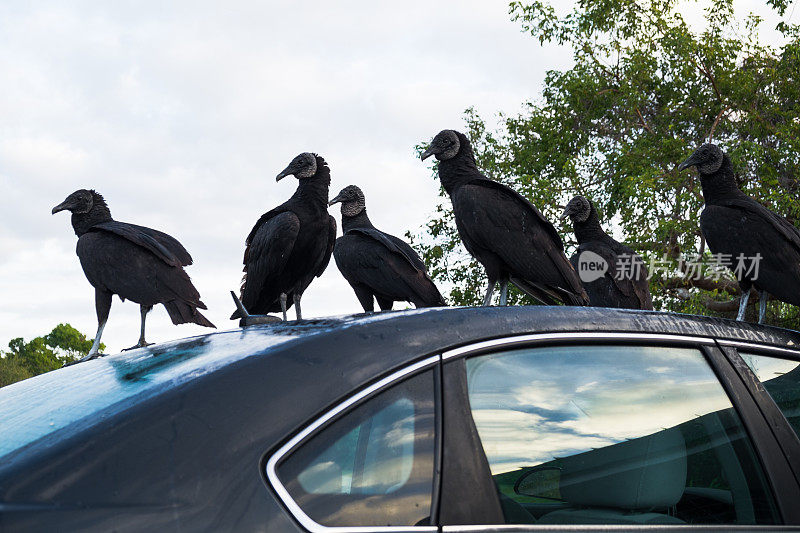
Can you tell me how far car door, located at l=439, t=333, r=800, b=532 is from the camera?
1700mm

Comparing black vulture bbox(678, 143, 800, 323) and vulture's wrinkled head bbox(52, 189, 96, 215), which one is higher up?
vulture's wrinkled head bbox(52, 189, 96, 215)

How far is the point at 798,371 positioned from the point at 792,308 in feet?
50.5

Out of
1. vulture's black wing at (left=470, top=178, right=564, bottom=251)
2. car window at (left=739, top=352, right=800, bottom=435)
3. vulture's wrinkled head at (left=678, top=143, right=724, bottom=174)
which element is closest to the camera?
car window at (left=739, top=352, right=800, bottom=435)

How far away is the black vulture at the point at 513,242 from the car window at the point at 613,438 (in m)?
4.29

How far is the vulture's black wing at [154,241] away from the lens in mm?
7590

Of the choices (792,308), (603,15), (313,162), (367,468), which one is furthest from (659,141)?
(367,468)

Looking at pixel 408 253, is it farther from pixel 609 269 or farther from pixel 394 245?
pixel 609 269

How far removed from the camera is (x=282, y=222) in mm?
8234

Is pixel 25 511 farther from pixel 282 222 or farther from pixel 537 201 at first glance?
pixel 537 201

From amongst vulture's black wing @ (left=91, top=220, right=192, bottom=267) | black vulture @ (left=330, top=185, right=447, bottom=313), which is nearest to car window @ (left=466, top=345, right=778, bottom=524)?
black vulture @ (left=330, top=185, right=447, bottom=313)

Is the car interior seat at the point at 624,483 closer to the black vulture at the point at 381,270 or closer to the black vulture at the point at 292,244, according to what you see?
the black vulture at the point at 381,270

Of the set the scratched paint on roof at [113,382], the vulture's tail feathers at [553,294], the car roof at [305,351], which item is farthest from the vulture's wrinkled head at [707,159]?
the scratched paint on roof at [113,382]

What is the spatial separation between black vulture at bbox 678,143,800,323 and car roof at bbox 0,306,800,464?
588 centimetres

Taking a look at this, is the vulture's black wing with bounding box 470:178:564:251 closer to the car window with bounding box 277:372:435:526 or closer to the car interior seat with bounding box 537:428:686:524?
the car interior seat with bounding box 537:428:686:524
